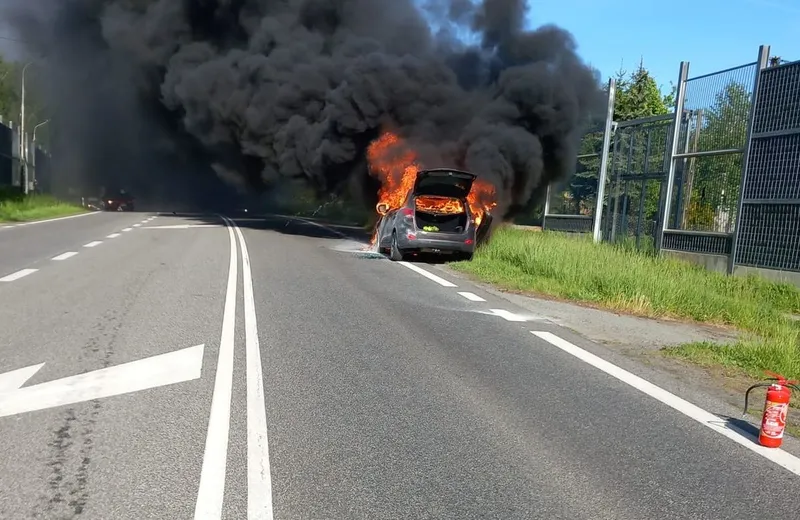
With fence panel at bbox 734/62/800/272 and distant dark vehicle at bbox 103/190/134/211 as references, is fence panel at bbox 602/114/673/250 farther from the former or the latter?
distant dark vehicle at bbox 103/190/134/211

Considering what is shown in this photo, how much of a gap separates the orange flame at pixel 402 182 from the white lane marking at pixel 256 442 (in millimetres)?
7935

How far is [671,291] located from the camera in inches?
398

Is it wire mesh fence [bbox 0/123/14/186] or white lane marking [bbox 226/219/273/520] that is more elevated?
wire mesh fence [bbox 0/123/14/186]

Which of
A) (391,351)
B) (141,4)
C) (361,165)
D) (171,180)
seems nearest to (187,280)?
(391,351)

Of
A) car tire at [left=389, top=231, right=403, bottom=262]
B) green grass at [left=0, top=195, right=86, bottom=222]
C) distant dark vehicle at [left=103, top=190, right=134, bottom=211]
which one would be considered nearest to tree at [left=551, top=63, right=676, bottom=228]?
car tire at [left=389, top=231, right=403, bottom=262]

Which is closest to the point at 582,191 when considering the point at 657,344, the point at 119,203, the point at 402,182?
the point at 402,182

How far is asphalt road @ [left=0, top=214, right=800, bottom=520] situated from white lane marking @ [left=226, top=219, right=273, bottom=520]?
0.04 ft

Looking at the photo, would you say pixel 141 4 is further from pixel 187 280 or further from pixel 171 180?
pixel 187 280

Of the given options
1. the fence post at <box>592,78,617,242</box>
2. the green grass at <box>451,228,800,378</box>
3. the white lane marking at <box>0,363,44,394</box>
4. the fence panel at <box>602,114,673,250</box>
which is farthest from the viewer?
Answer: the fence post at <box>592,78,617,242</box>

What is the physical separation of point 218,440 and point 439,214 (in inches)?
418

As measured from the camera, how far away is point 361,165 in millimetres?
23406

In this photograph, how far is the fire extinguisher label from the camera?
4258 mm

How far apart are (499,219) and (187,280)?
33.5 ft

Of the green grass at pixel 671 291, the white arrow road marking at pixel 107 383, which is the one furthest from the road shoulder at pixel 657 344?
the white arrow road marking at pixel 107 383
